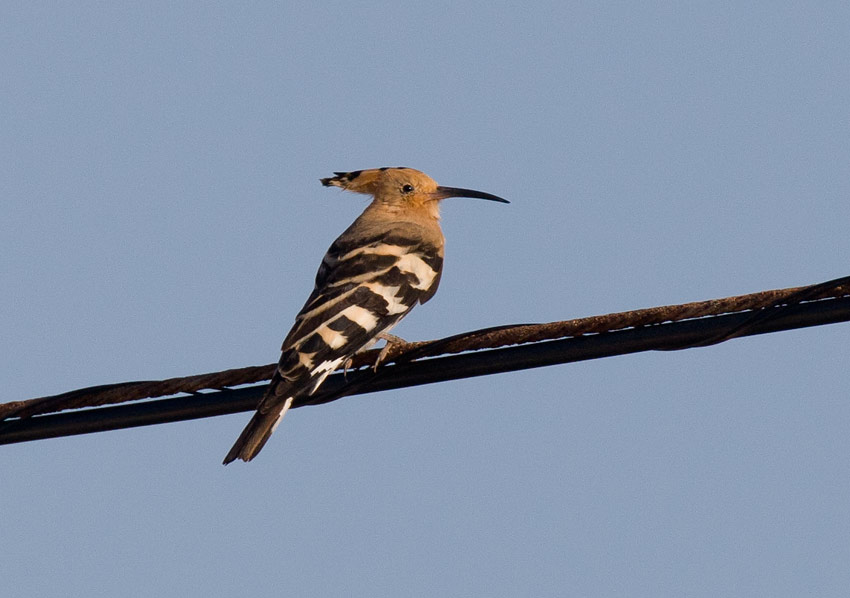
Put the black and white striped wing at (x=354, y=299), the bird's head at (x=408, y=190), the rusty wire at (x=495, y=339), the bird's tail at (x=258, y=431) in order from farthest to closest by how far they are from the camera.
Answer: the bird's head at (x=408, y=190) < the black and white striped wing at (x=354, y=299) < the bird's tail at (x=258, y=431) < the rusty wire at (x=495, y=339)

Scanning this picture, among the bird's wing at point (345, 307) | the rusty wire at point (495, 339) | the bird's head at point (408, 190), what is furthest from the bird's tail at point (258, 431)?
the bird's head at point (408, 190)

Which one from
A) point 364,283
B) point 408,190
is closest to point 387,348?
point 364,283

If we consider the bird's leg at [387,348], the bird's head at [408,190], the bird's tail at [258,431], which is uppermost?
the bird's head at [408,190]

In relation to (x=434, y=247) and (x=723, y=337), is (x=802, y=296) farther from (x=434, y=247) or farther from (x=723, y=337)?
(x=434, y=247)

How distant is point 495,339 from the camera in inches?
177

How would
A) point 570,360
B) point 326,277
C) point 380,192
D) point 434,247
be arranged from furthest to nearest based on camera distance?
point 380,192
point 434,247
point 326,277
point 570,360

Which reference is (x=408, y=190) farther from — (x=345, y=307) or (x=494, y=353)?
(x=494, y=353)

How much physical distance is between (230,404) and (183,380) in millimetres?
234

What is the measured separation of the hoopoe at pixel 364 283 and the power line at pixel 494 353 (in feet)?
0.35

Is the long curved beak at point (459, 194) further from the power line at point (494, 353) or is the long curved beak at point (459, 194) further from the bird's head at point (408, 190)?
the power line at point (494, 353)

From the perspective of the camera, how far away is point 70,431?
4.84m

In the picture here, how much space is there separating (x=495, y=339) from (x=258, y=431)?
107 cm

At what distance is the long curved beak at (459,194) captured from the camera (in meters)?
7.86

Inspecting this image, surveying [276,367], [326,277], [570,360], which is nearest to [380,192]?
[326,277]
